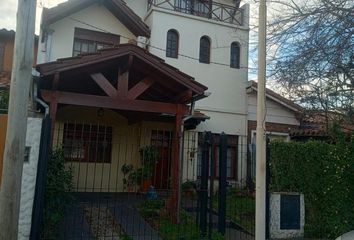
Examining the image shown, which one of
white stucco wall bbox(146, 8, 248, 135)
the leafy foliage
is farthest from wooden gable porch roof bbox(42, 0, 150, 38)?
the leafy foliage

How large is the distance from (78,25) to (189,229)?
968 cm

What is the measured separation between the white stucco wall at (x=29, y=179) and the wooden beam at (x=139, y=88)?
9.75 ft

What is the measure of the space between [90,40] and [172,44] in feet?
11.5

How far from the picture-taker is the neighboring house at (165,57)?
1342cm

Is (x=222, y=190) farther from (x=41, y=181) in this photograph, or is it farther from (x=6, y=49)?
(x=6, y=49)

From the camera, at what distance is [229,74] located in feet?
57.3

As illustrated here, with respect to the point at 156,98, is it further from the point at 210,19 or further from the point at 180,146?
the point at 210,19

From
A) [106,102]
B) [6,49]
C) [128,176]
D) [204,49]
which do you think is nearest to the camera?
[106,102]

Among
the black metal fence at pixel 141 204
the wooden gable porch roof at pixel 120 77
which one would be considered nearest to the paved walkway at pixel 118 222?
the black metal fence at pixel 141 204

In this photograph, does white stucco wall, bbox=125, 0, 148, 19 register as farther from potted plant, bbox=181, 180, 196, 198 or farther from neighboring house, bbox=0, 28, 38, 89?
potted plant, bbox=181, 180, 196, 198

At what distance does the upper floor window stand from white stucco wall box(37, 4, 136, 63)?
0.17m

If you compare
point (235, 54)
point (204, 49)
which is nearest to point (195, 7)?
point (204, 49)

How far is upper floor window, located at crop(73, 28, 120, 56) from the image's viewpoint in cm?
1523

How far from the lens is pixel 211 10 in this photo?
60.2 feet
